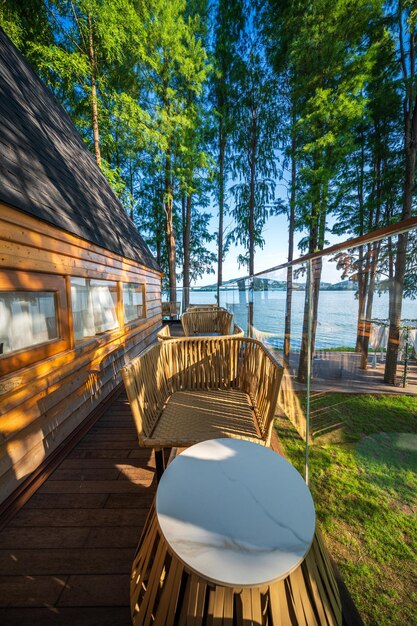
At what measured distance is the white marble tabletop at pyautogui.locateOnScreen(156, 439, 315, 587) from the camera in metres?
0.61

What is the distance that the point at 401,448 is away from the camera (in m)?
3.10

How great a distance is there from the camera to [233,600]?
1.94ft

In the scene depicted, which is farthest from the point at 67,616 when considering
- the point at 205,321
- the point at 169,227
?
the point at 169,227

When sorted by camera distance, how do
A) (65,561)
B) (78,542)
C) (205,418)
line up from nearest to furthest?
(65,561), (78,542), (205,418)

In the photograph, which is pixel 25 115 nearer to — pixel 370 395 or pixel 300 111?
pixel 370 395

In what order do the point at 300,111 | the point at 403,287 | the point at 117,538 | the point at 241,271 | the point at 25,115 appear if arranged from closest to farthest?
the point at 117,538
the point at 403,287
the point at 25,115
the point at 300,111
the point at 241,271

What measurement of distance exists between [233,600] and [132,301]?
16.6ft

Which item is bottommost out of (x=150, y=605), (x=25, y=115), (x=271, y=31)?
(x=150, y=605)

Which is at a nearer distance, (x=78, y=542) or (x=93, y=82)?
(x=78, y=542)

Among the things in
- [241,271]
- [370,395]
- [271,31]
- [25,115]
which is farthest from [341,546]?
[271,31]

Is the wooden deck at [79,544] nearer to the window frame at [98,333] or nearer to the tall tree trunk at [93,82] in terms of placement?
the window frame at [98,333]

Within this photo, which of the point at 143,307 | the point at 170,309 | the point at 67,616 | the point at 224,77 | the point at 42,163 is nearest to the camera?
the point at 67,616

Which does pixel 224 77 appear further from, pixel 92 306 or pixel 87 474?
pixel 87 474

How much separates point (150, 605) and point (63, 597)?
0.90 m
